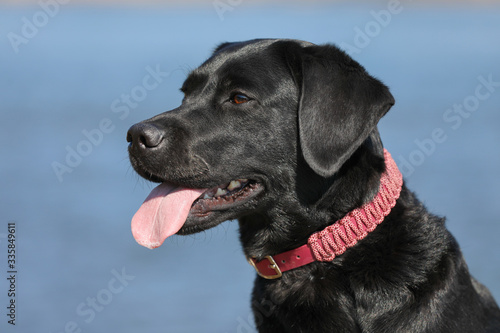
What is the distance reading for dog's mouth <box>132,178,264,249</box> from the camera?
10.1 feet

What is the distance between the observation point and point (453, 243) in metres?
3.22

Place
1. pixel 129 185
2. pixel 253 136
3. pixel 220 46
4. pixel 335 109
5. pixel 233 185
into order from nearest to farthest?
pixel 335 109, pixel 253 136, pixel 233 185, pixel 220 46, pixel 129 185

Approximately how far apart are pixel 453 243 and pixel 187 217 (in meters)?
1.28

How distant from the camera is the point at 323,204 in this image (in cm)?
315

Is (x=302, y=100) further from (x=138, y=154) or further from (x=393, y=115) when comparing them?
(x=393, y=115)

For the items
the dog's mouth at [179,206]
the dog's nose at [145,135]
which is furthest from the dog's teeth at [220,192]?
the dog's nose at [145,135]

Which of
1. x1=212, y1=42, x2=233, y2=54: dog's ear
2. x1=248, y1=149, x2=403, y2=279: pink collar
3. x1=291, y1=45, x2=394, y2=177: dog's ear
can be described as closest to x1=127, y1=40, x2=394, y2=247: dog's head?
x1=291, y1=45, x2=394, y2=177: dog's ear

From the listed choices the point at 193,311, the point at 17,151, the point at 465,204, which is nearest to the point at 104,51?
the point at 17,151

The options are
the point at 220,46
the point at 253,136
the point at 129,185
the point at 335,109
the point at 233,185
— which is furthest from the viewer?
the point at 129,185

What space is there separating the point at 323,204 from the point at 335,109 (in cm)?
45

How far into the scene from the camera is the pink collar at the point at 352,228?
9.96ft

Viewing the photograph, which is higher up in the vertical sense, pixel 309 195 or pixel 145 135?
pixel 145 135

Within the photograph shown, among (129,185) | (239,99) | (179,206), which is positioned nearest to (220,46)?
(239,99)

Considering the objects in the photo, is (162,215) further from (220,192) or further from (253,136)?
(253,136)
